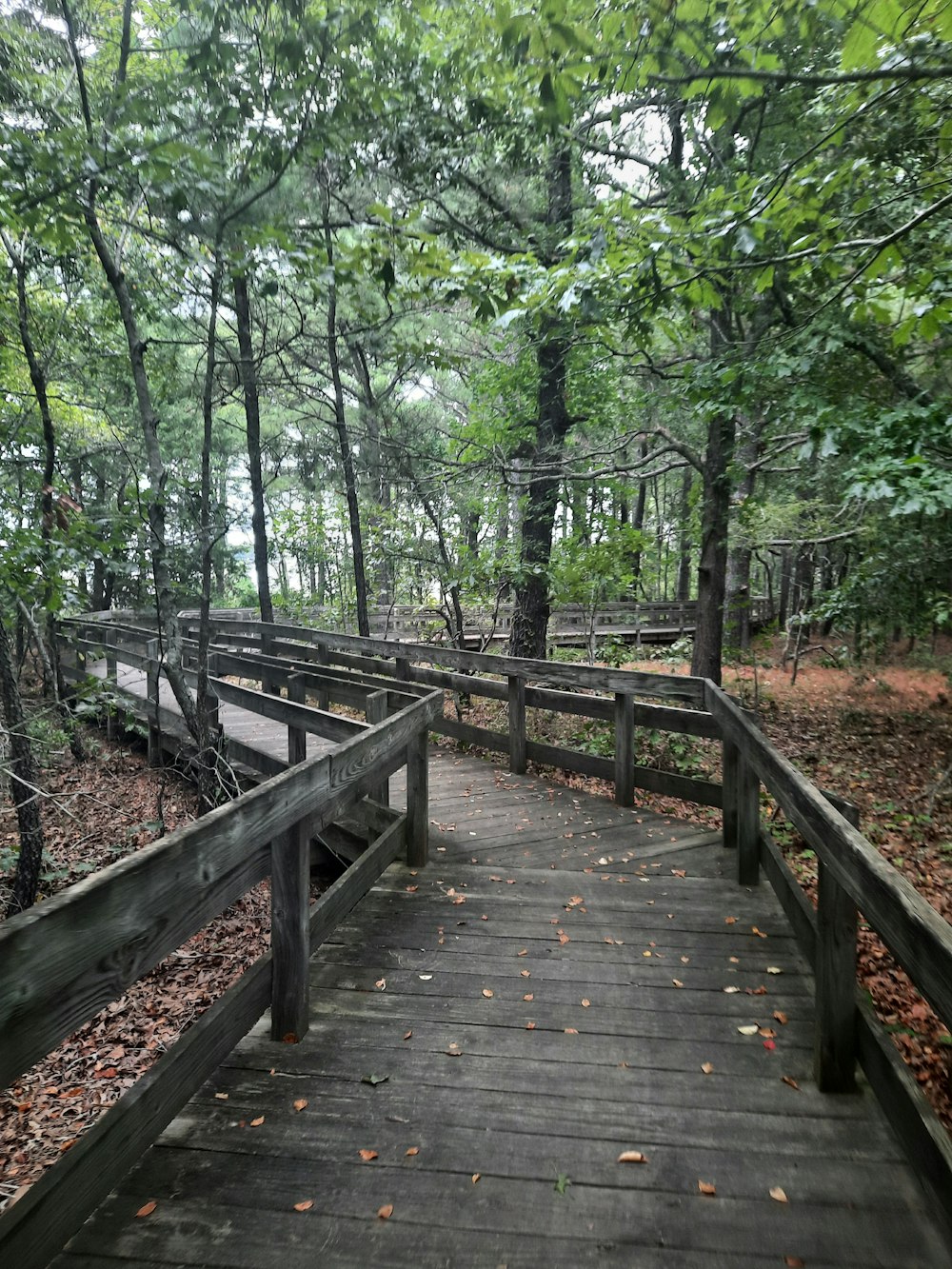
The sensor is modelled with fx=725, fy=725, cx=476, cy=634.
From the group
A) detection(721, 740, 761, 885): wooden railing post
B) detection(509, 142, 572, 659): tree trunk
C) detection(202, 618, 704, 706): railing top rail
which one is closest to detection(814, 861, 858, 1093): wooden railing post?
detection(721, 740, 761, 885): wooden railing post

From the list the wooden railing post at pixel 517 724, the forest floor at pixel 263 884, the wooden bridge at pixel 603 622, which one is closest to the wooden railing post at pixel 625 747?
the wooden railing post at pixel 517 724

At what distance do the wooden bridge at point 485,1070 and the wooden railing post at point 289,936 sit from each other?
0.01m

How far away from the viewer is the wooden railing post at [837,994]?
2.47 meters

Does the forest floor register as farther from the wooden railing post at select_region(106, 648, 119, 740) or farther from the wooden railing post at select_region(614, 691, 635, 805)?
the wooden railing post at select_region(614, 691, 635, 805)

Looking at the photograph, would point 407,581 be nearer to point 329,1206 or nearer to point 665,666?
point 665,666

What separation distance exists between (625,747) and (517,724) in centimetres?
135

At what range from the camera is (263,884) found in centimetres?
696

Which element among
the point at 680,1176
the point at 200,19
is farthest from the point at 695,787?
the point at 200,19

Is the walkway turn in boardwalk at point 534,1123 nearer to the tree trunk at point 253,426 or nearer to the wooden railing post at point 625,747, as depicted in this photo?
the wooden railing post at point 625,747

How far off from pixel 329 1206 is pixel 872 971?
369 centimetres

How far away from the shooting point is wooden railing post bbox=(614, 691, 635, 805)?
584 cm

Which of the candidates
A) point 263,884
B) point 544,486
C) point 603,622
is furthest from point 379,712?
point 603,622

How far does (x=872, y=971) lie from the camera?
173 inches

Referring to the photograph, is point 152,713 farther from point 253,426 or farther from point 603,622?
point 603,622
